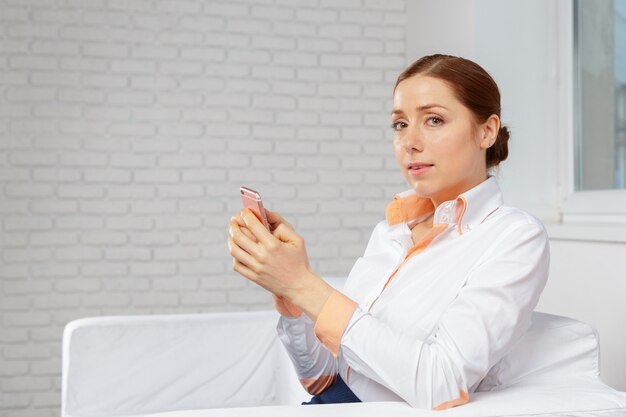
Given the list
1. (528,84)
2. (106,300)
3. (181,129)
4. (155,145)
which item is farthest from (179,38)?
(528,84)

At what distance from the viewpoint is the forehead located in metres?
1.44

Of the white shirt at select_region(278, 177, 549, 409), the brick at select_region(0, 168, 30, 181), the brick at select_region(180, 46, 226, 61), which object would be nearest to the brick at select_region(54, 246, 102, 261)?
the brick at select_region(0, 168, 30, 181)

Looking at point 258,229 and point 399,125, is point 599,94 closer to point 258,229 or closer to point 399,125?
point 399,125

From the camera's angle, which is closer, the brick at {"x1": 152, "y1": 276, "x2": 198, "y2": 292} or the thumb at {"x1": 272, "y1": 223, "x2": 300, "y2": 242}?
the thumb at {"x1": 272, "y1": 223, "x2": 300, "y2": 242}

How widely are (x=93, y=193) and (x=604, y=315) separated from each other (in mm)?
2640

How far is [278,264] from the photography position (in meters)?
1.25

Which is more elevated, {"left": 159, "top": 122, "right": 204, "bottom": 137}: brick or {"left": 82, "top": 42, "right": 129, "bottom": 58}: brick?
{"left": 82, "top": 42, "right": 129, "bottom": 58}: brick

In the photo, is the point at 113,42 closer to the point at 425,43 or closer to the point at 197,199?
the point at 197,199

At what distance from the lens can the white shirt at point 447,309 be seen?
121 centimetres

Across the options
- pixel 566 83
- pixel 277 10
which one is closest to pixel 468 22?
pixel 566 83

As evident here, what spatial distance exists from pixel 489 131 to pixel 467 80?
12 cm

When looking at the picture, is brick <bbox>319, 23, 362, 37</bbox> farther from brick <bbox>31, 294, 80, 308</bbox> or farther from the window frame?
brick <bbox>31, 294, 80, 308</bbox>

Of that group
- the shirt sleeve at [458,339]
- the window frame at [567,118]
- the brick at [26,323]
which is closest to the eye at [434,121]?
the shirt sleeve at [458,339]

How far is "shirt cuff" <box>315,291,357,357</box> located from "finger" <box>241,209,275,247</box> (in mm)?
149
